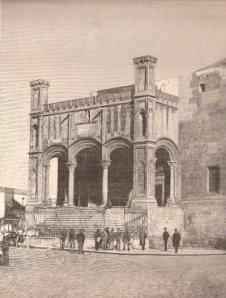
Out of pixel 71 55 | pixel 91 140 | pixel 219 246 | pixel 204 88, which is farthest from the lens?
pixel 91 140

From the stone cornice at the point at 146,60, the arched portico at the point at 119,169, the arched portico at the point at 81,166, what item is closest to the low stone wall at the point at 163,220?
the arched portico at the point at 119,169

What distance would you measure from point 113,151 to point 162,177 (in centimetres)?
182

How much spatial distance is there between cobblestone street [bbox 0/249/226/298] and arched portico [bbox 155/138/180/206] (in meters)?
6.08

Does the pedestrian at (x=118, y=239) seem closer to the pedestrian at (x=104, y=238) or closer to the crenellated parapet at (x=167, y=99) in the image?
the pedestrian at (x=104, y=238)

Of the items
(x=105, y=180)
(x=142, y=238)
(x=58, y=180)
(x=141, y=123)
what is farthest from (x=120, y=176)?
(x=142, y=238)

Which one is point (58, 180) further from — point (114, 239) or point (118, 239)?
point (118, 239)

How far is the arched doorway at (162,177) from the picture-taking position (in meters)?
20.8

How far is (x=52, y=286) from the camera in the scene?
12969 mm

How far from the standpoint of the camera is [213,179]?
63.9ft

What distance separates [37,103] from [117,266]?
9.66 m

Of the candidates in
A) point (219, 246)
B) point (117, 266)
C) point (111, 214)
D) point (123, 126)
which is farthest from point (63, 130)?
point (117, 266)

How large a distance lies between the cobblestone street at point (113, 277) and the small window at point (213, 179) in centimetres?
506

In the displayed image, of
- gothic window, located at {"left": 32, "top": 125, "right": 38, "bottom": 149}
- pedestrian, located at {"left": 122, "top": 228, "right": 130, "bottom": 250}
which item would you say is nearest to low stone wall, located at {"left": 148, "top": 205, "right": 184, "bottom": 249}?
pedestrian, located at {"left": 122, "top": 228, "right": 130, "bottom": 250}

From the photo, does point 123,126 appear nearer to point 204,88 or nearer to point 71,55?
point 204,88
